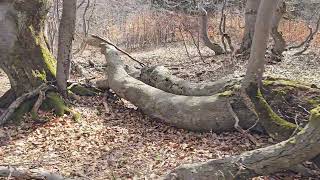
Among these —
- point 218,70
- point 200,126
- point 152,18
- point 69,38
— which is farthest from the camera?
point 152,18

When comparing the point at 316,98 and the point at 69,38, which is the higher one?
the point at 69,38

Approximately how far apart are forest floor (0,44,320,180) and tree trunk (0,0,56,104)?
72 cm

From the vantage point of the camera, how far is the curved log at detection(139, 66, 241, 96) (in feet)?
20.5

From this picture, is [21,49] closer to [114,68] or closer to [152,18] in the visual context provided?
[114,68]

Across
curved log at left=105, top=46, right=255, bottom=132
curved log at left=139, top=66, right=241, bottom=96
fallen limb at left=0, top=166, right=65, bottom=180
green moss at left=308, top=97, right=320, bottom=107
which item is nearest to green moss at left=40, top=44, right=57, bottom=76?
curved log at left=105, top=46, right=255, bottom=132

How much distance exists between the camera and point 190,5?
19375 millimetres

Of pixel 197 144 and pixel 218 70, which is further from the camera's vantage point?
pixel 218 70

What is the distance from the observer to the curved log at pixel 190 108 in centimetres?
567

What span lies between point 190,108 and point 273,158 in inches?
84.7

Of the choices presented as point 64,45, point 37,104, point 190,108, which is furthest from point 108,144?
point 64,45

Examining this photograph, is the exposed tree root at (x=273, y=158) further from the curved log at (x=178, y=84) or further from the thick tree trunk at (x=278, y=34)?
the thick tree trunk at (x=278, y=34)

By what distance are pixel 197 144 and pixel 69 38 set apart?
3.04m

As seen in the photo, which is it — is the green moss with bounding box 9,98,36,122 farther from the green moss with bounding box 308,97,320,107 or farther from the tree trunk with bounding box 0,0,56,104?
the green moss with bounding box 308,97,320,107

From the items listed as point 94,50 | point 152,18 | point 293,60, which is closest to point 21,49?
point 293,60
